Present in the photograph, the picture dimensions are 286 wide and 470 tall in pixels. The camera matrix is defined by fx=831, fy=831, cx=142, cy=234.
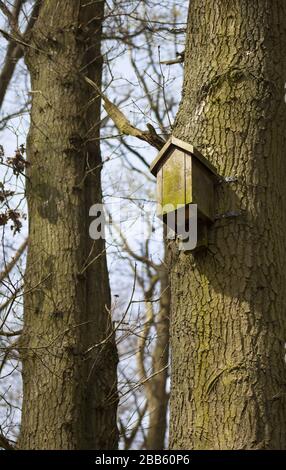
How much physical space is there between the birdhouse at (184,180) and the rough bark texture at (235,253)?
68 millimetres

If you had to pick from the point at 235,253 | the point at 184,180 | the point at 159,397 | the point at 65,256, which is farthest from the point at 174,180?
the point at 159,397

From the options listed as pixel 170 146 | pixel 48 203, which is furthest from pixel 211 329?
pixel 48 203

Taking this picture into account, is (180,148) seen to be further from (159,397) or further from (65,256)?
(159,397)

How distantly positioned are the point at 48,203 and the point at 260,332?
244 centimetres

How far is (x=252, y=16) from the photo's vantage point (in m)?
3.86

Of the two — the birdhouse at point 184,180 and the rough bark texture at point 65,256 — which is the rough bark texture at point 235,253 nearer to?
the birdhouse at point 184,180

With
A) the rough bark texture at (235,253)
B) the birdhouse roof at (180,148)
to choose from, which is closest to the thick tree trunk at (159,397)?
the birdhouse roof at (180,148)

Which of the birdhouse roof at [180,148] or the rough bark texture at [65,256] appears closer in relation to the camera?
the birdhouse roof at [180,148]

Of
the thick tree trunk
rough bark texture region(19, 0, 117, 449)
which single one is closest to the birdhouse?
rough bark texture region(19, 0, 117, 449)

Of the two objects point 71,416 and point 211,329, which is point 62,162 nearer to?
point 71,416

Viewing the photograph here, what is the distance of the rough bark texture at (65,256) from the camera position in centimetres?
502

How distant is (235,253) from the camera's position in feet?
11.5

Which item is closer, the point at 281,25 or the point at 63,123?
the point at 281,25

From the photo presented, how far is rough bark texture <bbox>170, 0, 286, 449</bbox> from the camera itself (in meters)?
3.32
